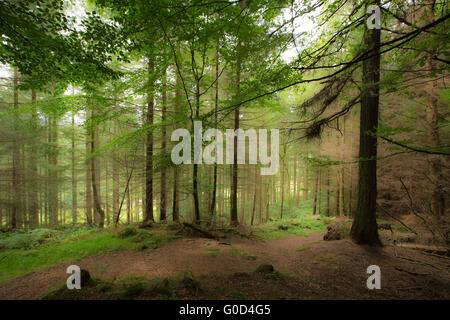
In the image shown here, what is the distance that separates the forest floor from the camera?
2.97m

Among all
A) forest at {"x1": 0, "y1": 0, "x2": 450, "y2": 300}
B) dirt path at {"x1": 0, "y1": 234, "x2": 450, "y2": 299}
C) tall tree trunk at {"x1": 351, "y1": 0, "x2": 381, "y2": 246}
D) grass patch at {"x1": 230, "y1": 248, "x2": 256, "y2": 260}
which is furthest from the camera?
tall tree trunk at {"x1": 351, "y1": 0, "x2": 381, "y2": 246}

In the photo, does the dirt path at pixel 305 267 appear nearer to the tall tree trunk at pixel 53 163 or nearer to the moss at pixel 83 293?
the moss at pixel 83 293

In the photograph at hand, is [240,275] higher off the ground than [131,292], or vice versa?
[131,292]

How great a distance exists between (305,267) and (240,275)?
1974 millimetres

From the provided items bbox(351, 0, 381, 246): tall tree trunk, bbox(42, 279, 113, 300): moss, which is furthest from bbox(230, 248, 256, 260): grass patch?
bbox(351, 0, 381, 246): tall tree trunk

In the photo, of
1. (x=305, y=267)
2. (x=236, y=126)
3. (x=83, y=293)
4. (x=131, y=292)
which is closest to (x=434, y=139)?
(x=305, y=267)

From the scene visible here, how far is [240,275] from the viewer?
3648 mm

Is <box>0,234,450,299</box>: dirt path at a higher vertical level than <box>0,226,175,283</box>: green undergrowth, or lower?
higher

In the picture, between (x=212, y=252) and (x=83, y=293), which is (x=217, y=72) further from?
(x=83, y=293)

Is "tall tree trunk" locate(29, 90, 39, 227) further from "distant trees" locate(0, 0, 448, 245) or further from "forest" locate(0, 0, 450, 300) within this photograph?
"forest" locate(0, 0, 450, 300)

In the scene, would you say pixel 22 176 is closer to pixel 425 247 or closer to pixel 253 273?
pixel 253 273

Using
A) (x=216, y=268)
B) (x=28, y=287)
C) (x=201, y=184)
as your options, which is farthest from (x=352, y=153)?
(x=28, y=287)

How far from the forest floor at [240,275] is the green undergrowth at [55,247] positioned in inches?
13.2
